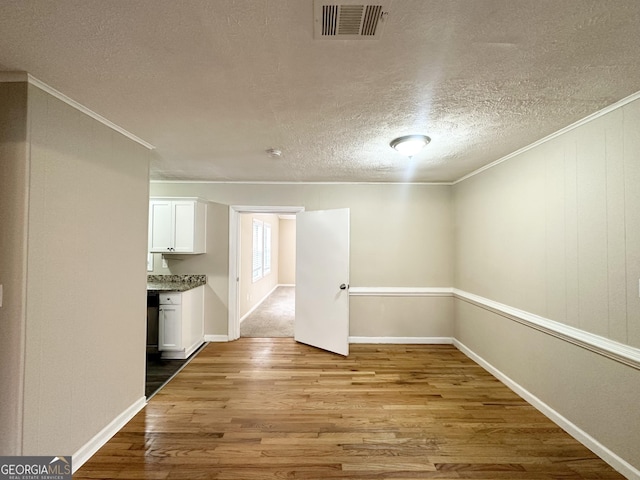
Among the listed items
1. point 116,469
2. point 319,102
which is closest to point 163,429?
point 116,469

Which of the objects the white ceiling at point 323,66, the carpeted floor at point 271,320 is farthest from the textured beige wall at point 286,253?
the white ceiling at point 323,66

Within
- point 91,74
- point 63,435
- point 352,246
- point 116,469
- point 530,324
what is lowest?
point 116,469

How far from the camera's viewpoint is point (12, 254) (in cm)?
148

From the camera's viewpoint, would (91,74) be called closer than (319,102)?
Yes

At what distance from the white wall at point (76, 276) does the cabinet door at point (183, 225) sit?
131 centimetres

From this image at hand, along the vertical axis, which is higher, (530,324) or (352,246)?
(352,246)

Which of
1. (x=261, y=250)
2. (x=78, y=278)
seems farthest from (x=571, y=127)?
(x=261, y=250)

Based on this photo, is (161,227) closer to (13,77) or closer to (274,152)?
(274,152)

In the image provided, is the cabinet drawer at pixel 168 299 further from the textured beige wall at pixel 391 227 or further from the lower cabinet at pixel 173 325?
the textured beige wall at pixel 391 227

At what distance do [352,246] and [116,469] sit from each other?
3.21m

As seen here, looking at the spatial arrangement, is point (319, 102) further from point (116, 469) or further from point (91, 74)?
point (116, 469)

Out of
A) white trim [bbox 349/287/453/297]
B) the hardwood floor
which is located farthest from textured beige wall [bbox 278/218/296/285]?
the hardwood floor

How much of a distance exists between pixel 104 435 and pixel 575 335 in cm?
347

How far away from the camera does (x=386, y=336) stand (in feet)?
13.3
